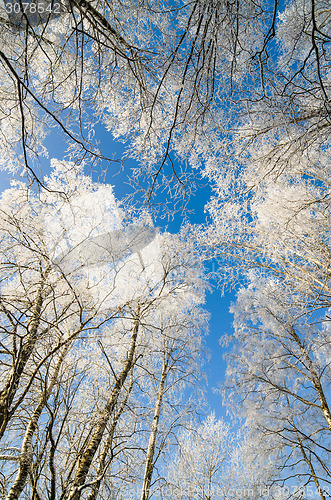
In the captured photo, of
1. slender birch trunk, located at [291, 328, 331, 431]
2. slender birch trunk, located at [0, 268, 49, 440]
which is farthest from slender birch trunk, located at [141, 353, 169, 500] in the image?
slender birch trunk, located at [0, 268, 49, 440]

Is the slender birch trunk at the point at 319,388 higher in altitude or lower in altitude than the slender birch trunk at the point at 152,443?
higher

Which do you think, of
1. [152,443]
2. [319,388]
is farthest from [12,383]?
[319,388]

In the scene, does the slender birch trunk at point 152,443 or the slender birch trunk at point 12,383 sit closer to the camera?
the slender birch trunk at point 12,383

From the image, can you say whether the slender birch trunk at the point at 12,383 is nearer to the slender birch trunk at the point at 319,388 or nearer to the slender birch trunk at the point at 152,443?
the slender birch trunk at the point at 152,443

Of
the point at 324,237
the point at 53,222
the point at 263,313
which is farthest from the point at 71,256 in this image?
the point at 263,313

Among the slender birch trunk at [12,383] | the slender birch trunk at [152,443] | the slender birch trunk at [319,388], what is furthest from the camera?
the slender birch trunk at [152,443]

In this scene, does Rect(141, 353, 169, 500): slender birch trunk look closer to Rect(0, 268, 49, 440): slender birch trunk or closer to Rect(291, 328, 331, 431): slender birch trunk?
Rect(291, 328, 331, 431): slender birch trunk

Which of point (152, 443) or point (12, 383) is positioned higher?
point (152, 443)

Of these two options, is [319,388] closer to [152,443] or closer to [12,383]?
[152,443]

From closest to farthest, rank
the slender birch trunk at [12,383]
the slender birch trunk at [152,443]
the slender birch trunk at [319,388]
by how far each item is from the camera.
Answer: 1. the slender birch trunk at [12,383]
2. the slender birch trunk at [319,388]
3. the slender birch trunk at [152,443]

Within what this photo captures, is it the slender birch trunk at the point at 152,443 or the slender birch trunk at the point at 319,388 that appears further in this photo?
the slender birch trunk at the point at 152,443

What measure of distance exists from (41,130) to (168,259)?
3708 millimetres

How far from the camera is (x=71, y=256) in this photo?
168 inches

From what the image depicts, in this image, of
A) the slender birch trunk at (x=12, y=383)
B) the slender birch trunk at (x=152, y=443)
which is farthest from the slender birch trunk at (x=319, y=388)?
the slender birch trunk at (x=12, y=383)
